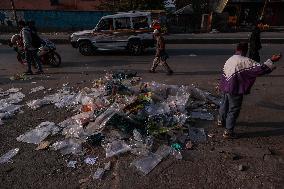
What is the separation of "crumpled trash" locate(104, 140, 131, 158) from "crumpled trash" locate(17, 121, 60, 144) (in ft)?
4.76

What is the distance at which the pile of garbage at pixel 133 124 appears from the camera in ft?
20.0

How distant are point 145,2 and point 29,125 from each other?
21.5 meters

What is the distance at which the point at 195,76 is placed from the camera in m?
11.1

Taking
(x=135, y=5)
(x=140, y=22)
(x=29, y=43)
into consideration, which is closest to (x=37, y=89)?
(x=29, y=43)

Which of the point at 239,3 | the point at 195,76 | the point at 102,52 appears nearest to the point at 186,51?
the point at 102,52

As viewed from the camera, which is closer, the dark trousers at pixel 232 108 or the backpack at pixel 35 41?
the dark trousers at pixel 232 108

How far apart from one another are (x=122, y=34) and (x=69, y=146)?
899 cm

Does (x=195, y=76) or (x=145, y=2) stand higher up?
(x=145, y=2)

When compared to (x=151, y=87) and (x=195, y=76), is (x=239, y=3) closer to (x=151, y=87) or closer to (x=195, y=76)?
(x=195, y=76)

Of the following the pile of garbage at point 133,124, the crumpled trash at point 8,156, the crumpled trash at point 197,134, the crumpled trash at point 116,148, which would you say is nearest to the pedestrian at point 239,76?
the crumpled trash at point 197,134

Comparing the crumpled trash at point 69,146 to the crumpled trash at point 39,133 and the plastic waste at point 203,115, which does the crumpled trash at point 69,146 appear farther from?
the plastic waste at point 203,115

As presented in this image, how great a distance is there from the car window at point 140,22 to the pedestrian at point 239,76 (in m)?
8.65

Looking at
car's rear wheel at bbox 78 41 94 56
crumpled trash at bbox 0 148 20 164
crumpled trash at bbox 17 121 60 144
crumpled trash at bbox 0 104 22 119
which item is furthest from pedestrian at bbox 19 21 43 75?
crumpled trash at bbox 0 148 20 164

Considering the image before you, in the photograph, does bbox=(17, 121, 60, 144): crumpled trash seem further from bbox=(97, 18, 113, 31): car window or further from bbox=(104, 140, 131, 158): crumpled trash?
bbox=(97, 18, 113, 31): car window
